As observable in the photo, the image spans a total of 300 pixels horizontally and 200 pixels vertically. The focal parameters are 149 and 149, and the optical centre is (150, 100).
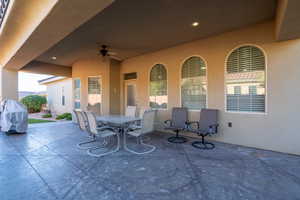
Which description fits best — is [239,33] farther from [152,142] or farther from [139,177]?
[139,177]

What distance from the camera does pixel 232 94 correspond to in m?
4.09

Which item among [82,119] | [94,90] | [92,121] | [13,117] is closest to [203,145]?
[92,121]

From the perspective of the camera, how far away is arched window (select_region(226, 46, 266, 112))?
3.68 m

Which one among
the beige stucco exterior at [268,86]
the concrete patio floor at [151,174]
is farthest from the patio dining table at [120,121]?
the beige stucco exterior at [268,86]

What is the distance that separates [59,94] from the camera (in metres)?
11.5

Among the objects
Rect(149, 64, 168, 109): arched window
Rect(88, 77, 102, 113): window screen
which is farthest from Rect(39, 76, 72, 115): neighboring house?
Rect(149, 64, 168, 109): arched window

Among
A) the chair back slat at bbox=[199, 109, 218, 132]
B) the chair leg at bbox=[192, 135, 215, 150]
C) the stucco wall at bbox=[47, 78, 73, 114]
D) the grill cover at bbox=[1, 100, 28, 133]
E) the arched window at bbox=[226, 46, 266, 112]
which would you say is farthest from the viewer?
the stucco wall at bbox=[47, 78, 73, 114]

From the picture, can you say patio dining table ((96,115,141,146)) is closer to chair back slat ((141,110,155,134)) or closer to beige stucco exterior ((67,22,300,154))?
chair back slat ((141,110,155,134))

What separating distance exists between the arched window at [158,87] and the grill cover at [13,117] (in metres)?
4.67

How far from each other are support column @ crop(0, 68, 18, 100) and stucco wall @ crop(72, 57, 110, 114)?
7.63ft

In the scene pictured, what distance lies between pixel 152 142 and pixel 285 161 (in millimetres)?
2994

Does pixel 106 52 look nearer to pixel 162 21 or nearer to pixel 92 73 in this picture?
pixel 162 21

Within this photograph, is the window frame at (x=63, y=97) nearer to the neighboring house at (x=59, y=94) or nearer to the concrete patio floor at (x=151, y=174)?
the neighboring house at (x=59, y=94)

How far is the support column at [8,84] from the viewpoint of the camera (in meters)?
5.93
